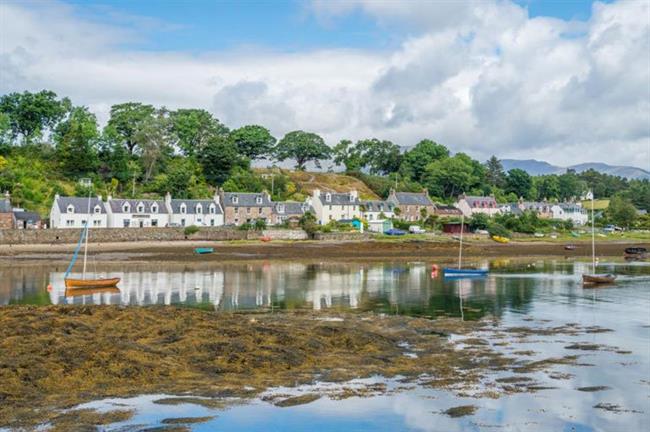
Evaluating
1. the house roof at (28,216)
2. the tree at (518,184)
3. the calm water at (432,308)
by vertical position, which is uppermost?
the tree at (518,184)

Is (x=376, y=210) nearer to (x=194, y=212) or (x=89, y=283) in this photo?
(x=194, y=212)

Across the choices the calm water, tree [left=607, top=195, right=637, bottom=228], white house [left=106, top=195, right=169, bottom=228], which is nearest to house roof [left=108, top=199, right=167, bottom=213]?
white house [left=106, top=195, right=169, bottom=228]

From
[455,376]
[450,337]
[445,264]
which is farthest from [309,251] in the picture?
[455,376]

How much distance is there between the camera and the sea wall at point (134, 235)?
79625mm

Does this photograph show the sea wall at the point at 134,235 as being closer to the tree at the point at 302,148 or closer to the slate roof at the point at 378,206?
the slate roof at the point at 378,206

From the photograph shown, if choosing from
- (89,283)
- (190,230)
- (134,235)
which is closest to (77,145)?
(134,235)

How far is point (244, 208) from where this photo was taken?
337 feet

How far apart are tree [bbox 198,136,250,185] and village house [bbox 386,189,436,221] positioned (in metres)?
28.3

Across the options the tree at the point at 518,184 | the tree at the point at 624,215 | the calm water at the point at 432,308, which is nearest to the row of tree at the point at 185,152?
the tree at the point at 518,184

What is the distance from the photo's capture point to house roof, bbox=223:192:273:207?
101938mm

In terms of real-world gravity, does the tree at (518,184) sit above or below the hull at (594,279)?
above

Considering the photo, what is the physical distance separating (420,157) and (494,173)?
91.3ft

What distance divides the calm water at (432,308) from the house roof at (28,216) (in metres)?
25.0

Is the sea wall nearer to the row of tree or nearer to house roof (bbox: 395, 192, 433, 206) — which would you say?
the row of tree
